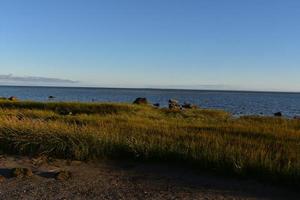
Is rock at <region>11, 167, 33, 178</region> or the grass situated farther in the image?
rock at <region>11, 167, 33, 178</region>

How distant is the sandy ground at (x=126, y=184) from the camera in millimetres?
8727

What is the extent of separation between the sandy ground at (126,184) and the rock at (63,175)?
10 cm

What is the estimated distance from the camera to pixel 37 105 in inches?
1337

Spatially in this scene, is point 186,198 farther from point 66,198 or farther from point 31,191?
point 31,191

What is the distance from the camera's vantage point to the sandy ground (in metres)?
8.73

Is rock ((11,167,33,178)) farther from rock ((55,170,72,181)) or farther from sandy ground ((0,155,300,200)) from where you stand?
rock ((55,170,72,181))

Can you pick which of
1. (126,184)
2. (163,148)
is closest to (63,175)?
(126,184)

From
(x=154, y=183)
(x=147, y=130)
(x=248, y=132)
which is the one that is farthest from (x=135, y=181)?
(x=248, y=132)

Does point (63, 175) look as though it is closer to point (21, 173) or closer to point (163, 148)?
point (21, 173)

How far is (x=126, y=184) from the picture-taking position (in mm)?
9586

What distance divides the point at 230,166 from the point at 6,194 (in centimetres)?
458

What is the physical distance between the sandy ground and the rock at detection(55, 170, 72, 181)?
10 cm

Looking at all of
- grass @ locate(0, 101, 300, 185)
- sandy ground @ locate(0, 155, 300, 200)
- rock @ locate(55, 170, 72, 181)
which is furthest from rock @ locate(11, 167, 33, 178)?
grass @ locate(0, 101, 300, 185)

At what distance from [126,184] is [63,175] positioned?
4.65 ft
